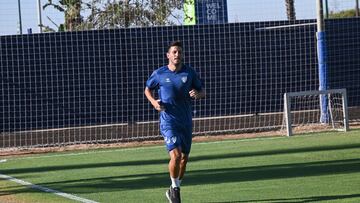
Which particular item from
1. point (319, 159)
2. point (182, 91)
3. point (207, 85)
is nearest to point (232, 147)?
point (319, 159)

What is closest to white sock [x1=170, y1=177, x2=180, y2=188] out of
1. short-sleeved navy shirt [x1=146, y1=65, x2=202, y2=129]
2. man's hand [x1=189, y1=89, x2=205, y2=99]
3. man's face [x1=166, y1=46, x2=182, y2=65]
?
short-sleeved navy shirt [x1=146, y1=65, x2=202, y2=129]

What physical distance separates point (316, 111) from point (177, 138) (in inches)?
550

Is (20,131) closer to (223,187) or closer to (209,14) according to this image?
(209,14)

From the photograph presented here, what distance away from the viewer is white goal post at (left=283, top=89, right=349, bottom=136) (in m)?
21.9

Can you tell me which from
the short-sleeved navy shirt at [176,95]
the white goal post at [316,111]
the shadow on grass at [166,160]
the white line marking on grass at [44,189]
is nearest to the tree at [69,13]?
the white goal post at [316,111]

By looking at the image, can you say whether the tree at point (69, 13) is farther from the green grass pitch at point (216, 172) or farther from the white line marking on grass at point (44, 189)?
the white line marking on grass at point (44, 189)

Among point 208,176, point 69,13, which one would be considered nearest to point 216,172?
point 208,176

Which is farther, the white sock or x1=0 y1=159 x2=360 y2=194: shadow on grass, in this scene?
x1=0 y1=159 x2=360 y2=194: shadow on grass

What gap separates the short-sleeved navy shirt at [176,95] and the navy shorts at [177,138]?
50mm

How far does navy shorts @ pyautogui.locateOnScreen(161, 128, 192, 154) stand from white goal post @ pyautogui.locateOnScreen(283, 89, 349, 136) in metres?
10.1

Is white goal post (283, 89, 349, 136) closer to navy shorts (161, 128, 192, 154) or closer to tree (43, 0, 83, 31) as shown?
tree (43, 0, 83, 31)

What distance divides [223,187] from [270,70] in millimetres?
12834

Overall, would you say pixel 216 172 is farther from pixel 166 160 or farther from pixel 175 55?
pixel 175 55

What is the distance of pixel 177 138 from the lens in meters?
11.4
